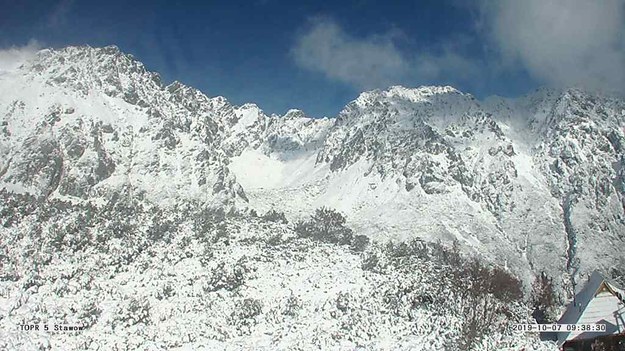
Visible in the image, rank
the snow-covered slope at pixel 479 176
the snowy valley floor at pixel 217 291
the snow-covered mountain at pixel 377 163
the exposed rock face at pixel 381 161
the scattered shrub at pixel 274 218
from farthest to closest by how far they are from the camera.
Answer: the snow-covered slope at pixel 479 176 → the exposed rock face at pixel 381 161 → the snow-covered mountain at pixel 377 163 → the scattered shrub at pixel 274 218 → the snowy valley floor at pixel 217 291

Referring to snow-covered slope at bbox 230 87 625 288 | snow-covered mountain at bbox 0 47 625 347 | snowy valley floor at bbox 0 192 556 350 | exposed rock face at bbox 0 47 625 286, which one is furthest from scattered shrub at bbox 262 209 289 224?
snowy valley floor at bbox 0 192 556 350

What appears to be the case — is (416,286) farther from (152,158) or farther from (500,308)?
(152,158)

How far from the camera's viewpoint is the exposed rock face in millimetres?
97562

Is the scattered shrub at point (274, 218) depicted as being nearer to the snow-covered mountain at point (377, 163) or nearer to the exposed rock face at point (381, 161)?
the snow-covered mountain at point (377, 163)

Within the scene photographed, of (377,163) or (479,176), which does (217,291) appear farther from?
(479,176)

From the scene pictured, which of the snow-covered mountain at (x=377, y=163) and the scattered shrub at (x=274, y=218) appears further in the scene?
the snow-covered mountain at (x=377, y=163)

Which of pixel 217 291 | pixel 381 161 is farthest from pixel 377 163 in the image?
pixel 217 291

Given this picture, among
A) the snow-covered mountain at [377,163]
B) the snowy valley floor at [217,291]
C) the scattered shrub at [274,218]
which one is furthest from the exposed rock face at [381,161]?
the snowy valley floor at [217,291]

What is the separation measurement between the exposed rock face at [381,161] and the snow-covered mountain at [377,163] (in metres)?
0.37

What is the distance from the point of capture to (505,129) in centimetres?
15788

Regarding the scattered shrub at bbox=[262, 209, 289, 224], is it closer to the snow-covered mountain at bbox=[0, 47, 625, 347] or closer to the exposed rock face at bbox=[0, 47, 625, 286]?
the snow-covered mountain at bbox=[0, 47, 625, 347]

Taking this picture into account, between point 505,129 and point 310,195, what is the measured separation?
224 feet

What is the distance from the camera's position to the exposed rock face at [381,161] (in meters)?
97.6

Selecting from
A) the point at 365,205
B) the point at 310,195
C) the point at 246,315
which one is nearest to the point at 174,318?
the point at 246,315
